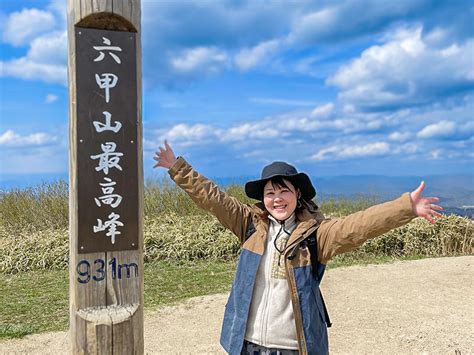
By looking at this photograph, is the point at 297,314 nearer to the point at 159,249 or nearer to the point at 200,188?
the point at 200,188

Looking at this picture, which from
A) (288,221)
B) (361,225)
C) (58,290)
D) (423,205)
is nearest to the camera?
(423,205)

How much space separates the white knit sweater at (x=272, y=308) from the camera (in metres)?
2.57

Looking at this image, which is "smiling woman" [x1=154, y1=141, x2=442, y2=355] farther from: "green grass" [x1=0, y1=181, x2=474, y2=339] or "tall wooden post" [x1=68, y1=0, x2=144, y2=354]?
"green grass" [x1=0, y1=181, x2=474, y2=339]

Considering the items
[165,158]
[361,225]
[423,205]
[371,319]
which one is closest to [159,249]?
[371,319]

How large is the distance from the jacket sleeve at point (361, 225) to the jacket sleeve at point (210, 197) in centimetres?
47

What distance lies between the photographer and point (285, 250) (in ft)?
8.46

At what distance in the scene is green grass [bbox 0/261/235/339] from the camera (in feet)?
19.2

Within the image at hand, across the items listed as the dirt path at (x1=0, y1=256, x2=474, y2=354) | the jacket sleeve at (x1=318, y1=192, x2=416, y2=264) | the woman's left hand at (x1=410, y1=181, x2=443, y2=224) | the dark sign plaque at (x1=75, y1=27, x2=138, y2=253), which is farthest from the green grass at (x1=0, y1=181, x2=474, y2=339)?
the woman's left hand at (x1=410, y1=181, x2=443, y2=224)

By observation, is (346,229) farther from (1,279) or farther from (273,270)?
(1,279)

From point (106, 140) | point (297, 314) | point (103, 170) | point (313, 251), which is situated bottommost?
point (297, 314)

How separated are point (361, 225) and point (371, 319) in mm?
3735

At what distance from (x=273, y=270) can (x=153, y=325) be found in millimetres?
3389

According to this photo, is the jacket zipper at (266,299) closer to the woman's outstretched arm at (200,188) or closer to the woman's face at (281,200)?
the woman's face at (281,200)

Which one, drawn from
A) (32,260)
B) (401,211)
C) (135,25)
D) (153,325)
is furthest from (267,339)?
(32,260)
